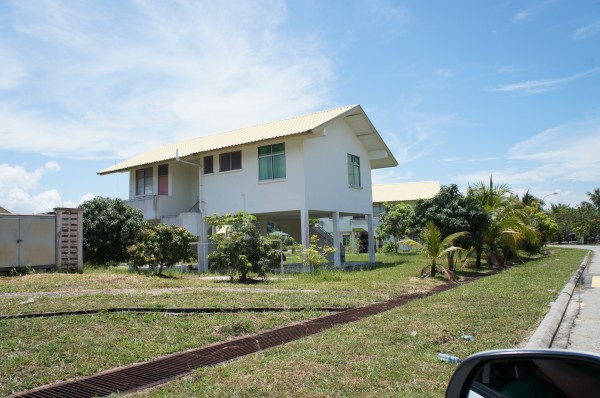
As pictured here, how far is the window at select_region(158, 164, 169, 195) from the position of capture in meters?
24.5

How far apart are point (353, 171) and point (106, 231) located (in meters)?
11.4

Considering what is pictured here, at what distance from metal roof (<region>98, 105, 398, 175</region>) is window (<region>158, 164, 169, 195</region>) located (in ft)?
1.74

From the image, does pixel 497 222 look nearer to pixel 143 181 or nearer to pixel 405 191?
pixel 143 181

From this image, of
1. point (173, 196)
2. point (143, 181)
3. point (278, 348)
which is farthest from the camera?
point (143, 181)

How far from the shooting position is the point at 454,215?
756 inches

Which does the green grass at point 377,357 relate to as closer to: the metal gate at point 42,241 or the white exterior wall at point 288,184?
the white exterior wall at point 288,184

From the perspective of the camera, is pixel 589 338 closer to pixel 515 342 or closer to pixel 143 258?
pixel 515 342

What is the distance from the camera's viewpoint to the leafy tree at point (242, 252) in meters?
15.1

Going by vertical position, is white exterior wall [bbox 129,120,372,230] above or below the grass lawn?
above

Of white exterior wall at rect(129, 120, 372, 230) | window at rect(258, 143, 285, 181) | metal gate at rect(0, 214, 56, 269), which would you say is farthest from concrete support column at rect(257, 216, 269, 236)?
metal gate at rect(0, 214, 56, 269)

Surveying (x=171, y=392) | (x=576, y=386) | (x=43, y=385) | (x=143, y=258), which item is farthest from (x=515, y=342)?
(x=143, y=258)

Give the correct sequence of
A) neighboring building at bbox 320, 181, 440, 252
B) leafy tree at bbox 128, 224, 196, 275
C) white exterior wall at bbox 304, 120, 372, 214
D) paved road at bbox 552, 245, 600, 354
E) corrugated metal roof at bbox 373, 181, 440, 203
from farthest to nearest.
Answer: corrugated metal roof at bbox 373, 181, 440, 203
neighboring building at bbox 320, 181, 440, 252
white exterior wall at bbox 304, 120, 372, 214
leafy tree at bbox 128, 224, 196, 275
paved road at bbox 552, 245, 600, 354

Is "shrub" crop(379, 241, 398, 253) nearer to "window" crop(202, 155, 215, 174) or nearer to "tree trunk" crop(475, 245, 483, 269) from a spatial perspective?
"tree trunk" crop(475, 245, 483, 269)

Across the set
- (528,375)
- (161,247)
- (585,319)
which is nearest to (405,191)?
(161,247)
